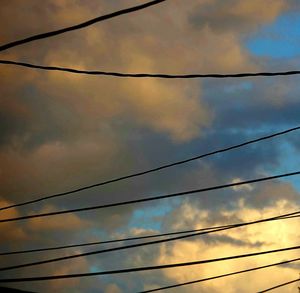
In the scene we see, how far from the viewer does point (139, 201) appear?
12023 millimetres

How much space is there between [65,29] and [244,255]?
599 cm

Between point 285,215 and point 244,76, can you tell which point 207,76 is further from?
point 285,215

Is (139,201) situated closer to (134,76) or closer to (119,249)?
(119,249)

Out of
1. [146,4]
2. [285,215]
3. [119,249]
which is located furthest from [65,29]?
[285,215]

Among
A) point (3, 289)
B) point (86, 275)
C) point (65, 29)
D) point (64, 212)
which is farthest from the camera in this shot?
point (64, 212)

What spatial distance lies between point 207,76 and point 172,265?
3.38 meters

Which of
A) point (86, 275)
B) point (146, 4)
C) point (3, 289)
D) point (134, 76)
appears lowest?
point (3, 289)

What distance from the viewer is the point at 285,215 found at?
1284cm

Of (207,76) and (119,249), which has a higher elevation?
(207,76)

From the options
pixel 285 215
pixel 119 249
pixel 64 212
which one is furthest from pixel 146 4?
pixel 285 215

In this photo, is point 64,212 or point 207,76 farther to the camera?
point 64,212

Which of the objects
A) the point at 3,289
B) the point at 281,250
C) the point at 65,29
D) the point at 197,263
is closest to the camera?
the point at 65,29

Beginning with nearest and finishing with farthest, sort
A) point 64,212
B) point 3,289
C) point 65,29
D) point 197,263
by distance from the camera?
point 65,29 < point 3,289 < point 197,263 < point 64,212

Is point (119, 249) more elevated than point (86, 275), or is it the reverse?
point (119, 249)
